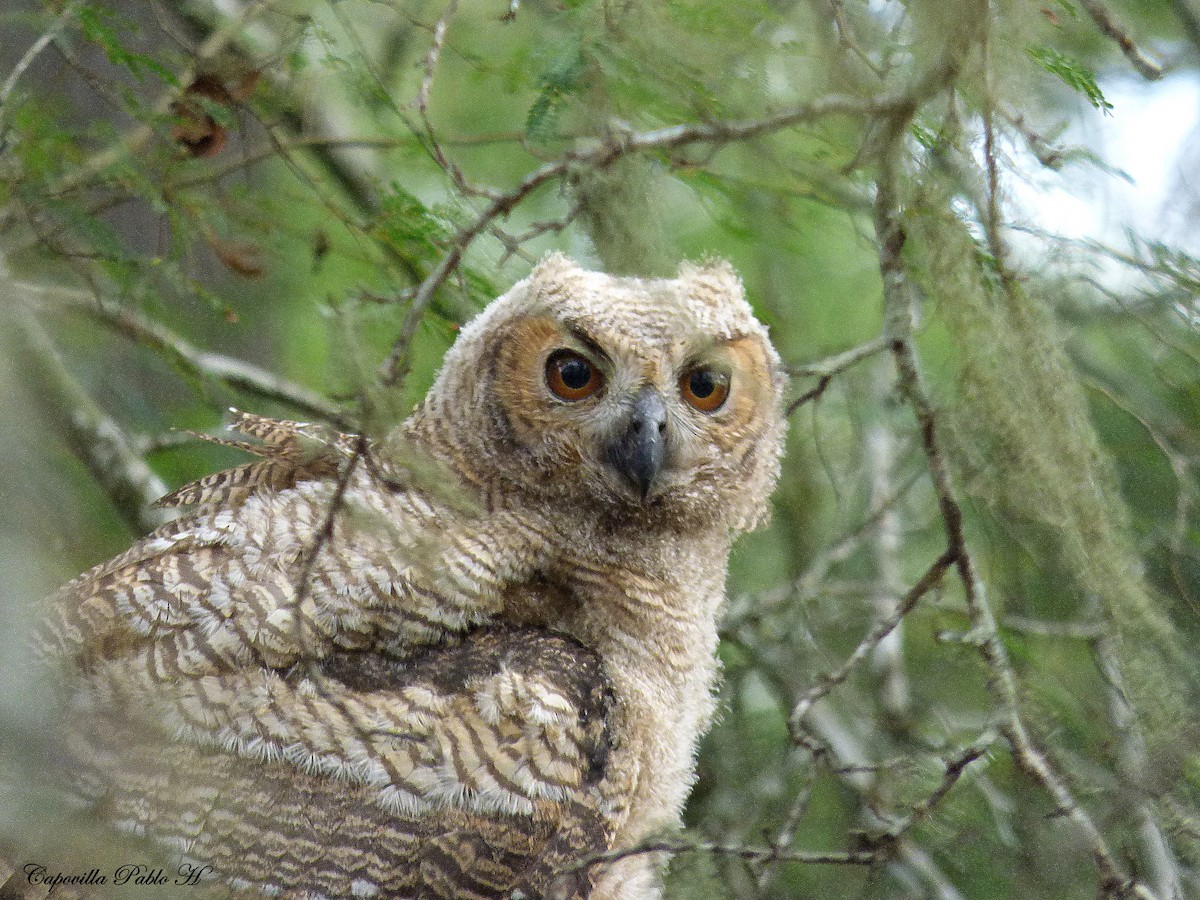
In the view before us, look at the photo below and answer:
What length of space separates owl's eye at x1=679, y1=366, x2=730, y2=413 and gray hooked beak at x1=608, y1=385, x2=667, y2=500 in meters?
0.17

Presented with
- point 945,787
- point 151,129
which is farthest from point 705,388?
point 151,129

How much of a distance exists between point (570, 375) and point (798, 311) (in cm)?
176

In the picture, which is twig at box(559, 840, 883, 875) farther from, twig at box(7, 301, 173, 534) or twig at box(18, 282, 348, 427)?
twig at box(7, 301, 173, 534)

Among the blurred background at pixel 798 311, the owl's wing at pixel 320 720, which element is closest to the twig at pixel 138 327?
the blurred background at pixel 798 311

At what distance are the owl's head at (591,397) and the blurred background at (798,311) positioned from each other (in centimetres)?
14

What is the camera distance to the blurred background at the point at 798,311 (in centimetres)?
209

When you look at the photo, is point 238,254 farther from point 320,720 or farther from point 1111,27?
point 1111,27

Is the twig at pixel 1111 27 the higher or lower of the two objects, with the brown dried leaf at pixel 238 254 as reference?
lower

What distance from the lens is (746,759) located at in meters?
3.69

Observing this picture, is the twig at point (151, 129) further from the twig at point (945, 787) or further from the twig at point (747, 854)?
the twig at point (945, 787)

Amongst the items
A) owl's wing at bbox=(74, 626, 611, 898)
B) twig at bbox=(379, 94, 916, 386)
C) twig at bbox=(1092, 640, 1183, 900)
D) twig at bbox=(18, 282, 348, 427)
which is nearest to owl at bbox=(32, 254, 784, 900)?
owl's wing at bbox=(74, 626, 611, 898)

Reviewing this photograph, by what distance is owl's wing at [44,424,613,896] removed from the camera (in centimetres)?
238

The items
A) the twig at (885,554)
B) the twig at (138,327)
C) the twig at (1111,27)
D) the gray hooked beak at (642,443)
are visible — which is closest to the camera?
the twig at (1111,27)

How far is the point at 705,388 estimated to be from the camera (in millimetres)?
3119
